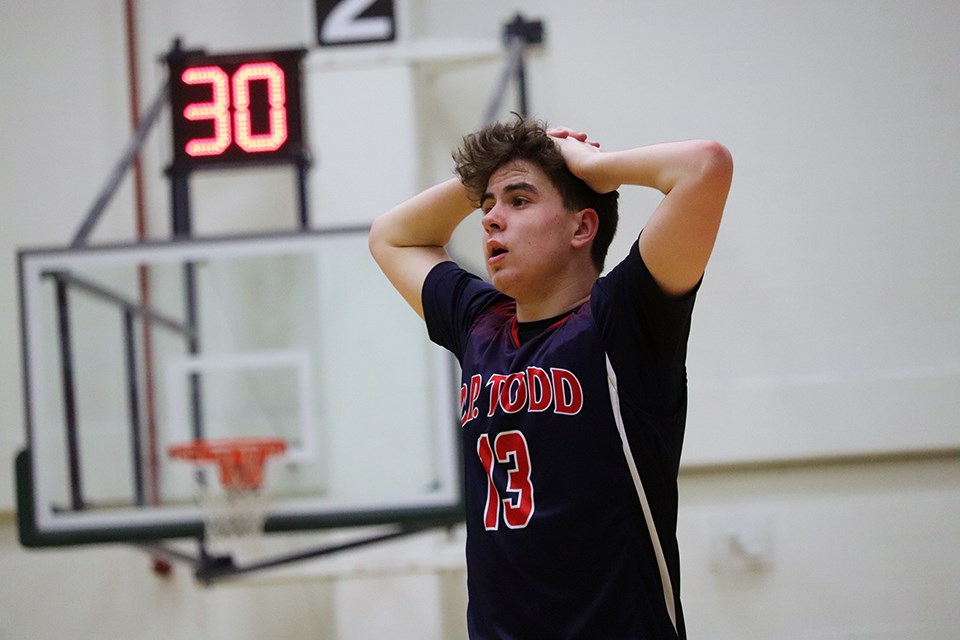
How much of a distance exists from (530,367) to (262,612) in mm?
3815

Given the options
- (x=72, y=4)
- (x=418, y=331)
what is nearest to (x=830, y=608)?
(x=418, y=331)

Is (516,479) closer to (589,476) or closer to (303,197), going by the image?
(589,476)

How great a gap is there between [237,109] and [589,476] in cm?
301

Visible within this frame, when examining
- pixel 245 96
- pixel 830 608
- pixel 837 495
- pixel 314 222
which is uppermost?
pixel 245 96

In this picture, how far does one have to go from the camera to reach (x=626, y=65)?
5.11m

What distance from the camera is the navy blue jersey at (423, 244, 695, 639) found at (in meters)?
1.56

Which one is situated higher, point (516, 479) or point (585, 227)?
point (585, 227)

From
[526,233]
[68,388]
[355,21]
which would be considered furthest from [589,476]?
[355,21]

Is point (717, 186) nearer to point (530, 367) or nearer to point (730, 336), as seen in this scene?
point (530, 367)

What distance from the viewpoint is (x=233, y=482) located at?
407 centimetres

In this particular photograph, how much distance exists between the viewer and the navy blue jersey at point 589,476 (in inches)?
61.3

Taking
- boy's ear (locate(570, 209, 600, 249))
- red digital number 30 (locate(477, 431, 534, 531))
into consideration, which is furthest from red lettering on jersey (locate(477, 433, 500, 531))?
boy's ear (locate(570, 209, 600, 249))

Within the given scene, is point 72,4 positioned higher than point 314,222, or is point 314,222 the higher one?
point 72,4

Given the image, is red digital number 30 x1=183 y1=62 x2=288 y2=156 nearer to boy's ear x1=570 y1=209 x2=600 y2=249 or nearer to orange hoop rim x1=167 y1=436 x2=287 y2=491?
orange hoop rim x1=167 y1=436 x2=287 y2=491
